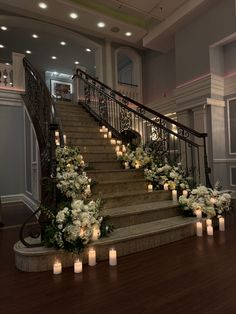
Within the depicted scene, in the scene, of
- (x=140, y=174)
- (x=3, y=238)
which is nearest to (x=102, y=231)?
(x=3, y=238)

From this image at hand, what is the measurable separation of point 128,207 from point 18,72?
16.1 ft

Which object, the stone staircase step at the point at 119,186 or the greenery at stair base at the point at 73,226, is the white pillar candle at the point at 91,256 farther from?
the stone staircase step at the point at 119,186

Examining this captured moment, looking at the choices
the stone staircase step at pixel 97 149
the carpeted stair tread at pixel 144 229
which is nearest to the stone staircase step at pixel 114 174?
the stone staircase step at pixel 97 149

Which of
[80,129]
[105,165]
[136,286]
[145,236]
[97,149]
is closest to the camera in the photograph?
[136,286]

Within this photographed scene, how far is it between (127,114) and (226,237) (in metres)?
4.40

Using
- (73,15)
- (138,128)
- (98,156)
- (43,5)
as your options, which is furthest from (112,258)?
(73,15)

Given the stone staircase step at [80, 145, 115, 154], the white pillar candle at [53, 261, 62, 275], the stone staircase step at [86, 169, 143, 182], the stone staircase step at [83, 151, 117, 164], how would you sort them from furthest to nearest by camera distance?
1. the stone staircase step at [80, 145, 115, 154]
2. the stone staircase step at [83, 151, 117, 164]
3. the stone staircase step at [86, 169, 143, 182]
4. the white pillar candle at [53, 261, 62, 275]

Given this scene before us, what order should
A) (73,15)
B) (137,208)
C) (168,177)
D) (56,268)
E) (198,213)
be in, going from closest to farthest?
(56,268) < (137,208) < (198,213) < (168,177) < (73,15)

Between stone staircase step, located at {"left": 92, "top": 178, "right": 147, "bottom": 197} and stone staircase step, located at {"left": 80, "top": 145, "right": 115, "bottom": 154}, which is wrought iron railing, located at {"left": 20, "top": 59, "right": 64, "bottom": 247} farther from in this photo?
stone staircase step, located at {"left": 80, "top": 145, "right": 115, "bottom": 154}

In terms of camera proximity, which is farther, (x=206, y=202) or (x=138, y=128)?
(x=138, y=128)

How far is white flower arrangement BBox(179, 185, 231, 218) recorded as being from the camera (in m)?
3.89

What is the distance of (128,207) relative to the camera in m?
3.84

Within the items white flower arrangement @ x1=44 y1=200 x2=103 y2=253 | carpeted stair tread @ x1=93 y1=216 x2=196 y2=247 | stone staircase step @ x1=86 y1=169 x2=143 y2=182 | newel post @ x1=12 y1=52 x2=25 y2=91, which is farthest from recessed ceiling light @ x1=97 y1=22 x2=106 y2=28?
white flower arrangement @ x1=44 y1=200 x2=103 y2=253

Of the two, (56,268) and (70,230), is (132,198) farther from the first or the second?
(56,268)
